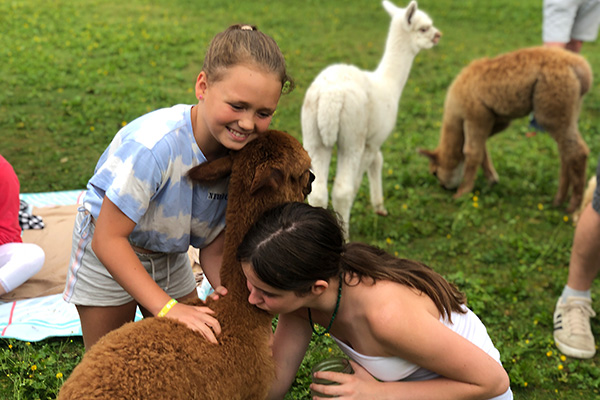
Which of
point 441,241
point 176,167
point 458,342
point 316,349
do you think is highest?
point 176,167

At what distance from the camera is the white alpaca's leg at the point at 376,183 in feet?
18.8

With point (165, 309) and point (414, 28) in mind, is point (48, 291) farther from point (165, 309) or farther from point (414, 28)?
point (414, 28)

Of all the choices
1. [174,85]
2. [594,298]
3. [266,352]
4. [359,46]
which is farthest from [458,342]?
[359,46]

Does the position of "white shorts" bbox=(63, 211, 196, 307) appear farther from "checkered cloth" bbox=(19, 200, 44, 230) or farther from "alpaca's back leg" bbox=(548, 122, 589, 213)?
"alpaca's back leg" bbox=(548, 122, 589, 213)

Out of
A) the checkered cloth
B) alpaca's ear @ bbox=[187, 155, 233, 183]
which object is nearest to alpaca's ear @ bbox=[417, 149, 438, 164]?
the checkered cloth

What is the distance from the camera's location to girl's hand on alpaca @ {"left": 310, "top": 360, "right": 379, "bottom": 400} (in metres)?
2.30

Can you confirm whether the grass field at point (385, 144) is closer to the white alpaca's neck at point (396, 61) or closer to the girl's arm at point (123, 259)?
the girl's arm at point (123, 259)

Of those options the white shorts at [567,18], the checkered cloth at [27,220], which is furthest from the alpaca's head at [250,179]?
the white shorts at [567,18]

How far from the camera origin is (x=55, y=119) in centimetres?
755

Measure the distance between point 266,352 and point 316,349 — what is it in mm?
1458

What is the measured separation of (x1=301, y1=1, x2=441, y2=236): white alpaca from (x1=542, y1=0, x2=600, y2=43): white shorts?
2.42 meters

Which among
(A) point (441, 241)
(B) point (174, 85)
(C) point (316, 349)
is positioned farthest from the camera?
(B) point (174, 85)

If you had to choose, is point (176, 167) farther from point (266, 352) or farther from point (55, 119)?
point (55, 119)

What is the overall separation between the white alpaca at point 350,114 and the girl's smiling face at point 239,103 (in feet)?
8.02
